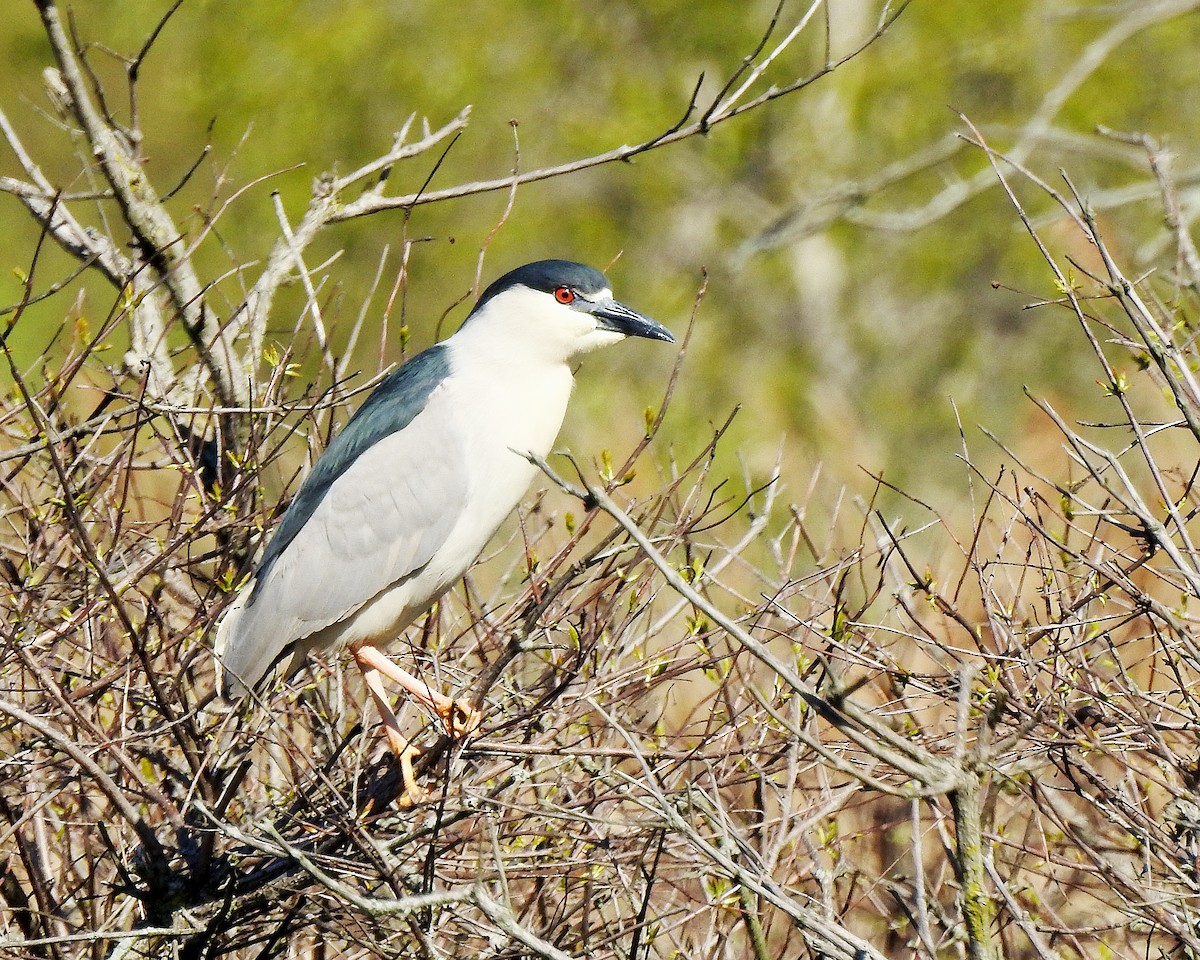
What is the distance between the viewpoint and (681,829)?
2.12 m

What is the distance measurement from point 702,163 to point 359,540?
34.8 feet

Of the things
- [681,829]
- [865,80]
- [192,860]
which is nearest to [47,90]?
[192,860]

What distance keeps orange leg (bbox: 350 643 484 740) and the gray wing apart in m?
0.18

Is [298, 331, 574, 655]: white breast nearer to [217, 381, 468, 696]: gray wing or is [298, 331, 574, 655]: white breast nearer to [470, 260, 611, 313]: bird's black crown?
[217, 381, 468, 696]: gray wing

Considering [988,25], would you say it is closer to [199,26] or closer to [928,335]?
[928,335]

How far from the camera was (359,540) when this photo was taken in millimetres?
3859

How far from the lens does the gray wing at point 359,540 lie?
3709 millimetres

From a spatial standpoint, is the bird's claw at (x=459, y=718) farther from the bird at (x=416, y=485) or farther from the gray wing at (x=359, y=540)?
the gray wing at (x=359, y=540)

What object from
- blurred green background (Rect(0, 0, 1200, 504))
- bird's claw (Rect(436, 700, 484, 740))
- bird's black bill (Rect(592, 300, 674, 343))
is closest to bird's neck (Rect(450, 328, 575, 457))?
bird's black bill (Rect(592, 300, 674, 343))

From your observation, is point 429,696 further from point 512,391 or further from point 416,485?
point 512,391

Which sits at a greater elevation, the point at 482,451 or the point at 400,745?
the point at 482,451

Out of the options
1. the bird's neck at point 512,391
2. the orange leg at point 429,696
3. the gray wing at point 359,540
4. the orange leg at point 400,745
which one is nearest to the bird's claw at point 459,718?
the orange leg at point 429,696

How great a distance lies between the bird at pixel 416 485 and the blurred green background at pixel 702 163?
6918 mm

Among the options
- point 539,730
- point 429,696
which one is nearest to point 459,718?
point 429,696
